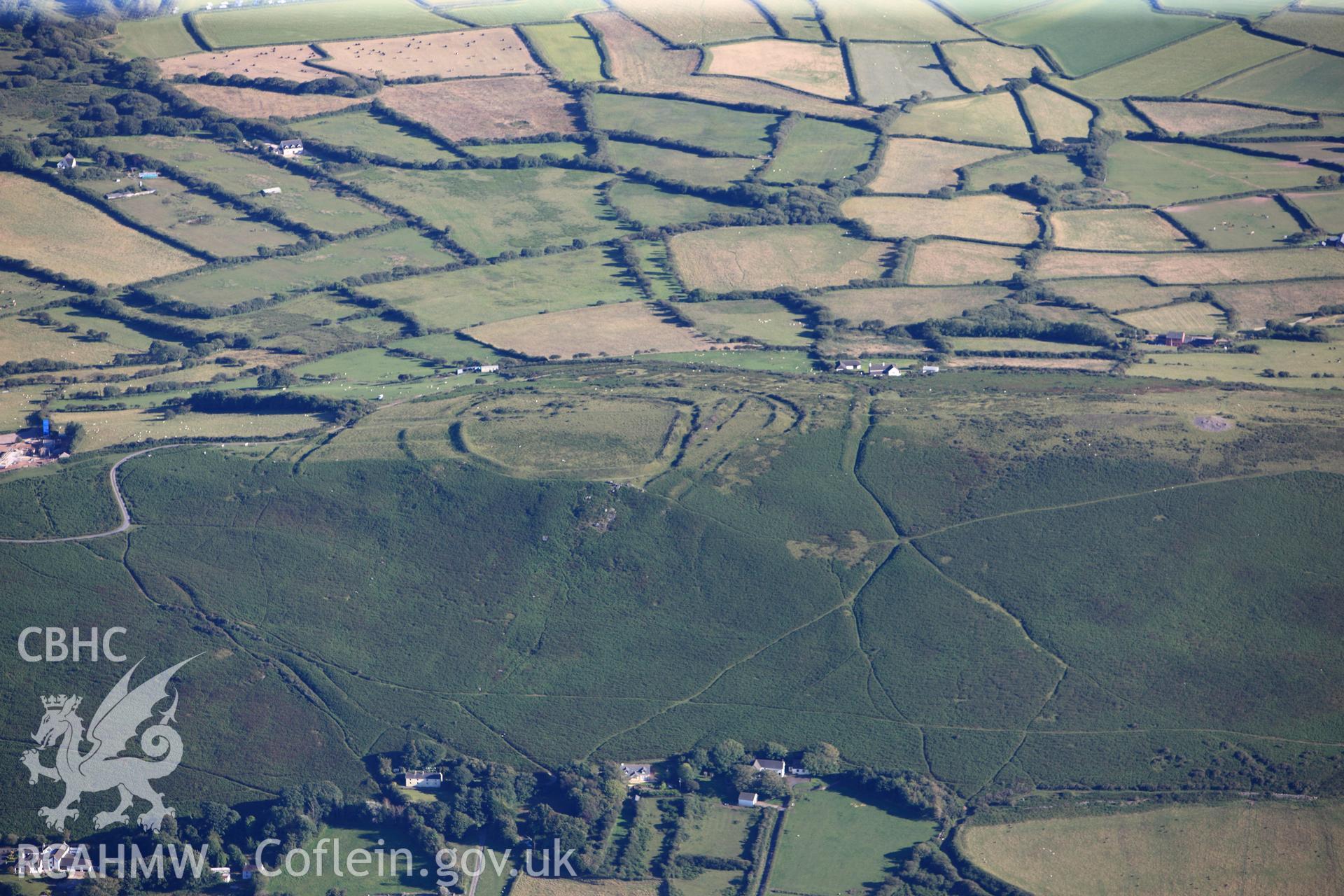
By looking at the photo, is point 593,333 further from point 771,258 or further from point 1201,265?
point 1201,265

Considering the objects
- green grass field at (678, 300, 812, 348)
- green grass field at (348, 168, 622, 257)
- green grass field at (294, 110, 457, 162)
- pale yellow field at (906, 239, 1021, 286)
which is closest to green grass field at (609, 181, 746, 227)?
green grass field at (348, 168, 622, 257)

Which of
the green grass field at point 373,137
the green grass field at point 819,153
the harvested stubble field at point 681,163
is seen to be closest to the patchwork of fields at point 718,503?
the harvested stubble field at point 681,163

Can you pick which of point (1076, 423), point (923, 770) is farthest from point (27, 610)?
point (1076, 423)

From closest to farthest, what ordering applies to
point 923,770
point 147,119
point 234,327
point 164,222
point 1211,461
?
point 923,770 → point 1211,461 → point 234,327 → point 164,222 → point 147,119

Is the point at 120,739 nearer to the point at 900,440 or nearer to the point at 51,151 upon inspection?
the point at 900,440

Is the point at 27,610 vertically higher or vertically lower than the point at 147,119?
lower

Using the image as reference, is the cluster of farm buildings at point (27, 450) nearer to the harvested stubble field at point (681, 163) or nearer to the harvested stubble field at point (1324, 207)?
the harvested stubble field at point (681, 163)
